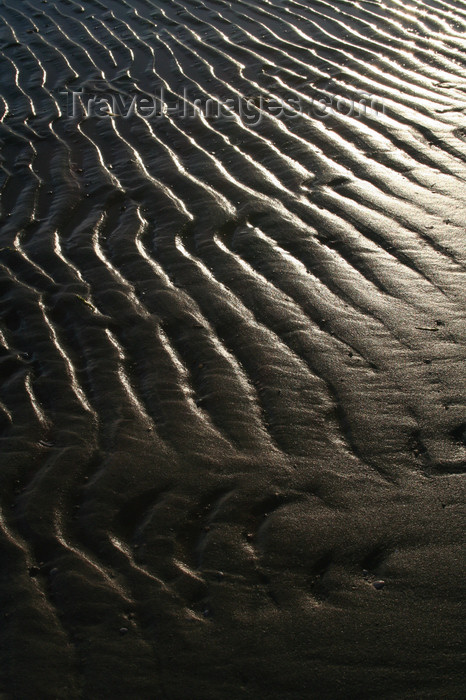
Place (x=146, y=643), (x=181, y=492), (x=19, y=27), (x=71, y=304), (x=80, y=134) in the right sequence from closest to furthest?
(x=146, y=643), (x=181, y=492), (x=71, y=304), (x=80, y=134), (x=19, y=27)

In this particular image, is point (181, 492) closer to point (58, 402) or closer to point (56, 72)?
point (58, 402)

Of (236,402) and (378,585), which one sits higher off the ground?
(236,402)

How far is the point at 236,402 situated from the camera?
255cm

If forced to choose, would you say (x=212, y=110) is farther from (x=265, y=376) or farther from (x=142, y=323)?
(x=265, y=376)

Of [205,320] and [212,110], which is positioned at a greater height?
[212,110]

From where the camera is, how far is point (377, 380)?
256cm

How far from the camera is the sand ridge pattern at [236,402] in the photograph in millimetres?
1846

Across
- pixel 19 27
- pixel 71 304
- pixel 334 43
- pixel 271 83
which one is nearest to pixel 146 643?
pixel 71 304

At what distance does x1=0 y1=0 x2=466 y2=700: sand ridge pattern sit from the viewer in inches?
72.7

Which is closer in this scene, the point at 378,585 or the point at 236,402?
the point at 378,585

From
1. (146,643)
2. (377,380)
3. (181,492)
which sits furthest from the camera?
(377,380)

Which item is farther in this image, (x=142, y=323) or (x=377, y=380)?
(x=142, y=323)

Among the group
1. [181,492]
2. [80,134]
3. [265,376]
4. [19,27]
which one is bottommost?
[181,492]

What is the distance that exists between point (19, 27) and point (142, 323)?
17.6ft
